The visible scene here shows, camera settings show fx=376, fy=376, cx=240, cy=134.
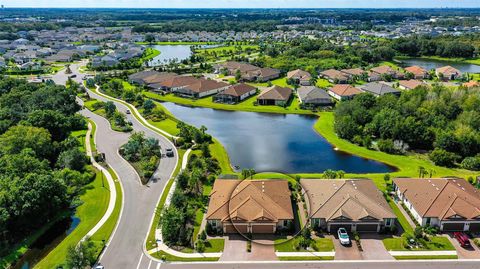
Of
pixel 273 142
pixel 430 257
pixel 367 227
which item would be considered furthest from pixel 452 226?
pixel 273 142

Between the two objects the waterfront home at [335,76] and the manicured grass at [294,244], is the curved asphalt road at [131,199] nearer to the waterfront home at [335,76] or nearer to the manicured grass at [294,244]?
the manicured grass at [294,244]

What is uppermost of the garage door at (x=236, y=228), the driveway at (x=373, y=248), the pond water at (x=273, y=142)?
the garage door at (x=236, y=228)

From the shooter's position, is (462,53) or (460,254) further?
(462,53)

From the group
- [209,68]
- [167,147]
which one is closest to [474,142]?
[167,147]

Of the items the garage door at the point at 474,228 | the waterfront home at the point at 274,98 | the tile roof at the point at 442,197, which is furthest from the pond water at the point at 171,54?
the garage door at the point at 474,228

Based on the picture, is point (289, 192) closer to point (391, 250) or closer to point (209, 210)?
point (209, 210)
